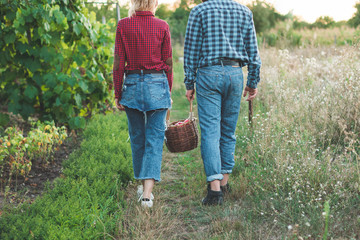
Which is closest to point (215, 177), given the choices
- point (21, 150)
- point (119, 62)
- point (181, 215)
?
point (181, 215)

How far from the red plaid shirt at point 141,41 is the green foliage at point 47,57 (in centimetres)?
202

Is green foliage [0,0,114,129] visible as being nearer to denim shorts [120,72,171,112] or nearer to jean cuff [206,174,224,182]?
denim shorts [120,72,171,112]

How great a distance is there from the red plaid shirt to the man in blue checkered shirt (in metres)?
0.25

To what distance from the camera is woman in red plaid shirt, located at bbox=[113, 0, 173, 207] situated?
118 inches

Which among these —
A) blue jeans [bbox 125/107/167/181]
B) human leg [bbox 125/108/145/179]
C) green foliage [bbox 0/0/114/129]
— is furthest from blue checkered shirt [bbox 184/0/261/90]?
green foliage [bbox 0/0/114/129]

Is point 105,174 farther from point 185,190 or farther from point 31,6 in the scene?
point 31,6

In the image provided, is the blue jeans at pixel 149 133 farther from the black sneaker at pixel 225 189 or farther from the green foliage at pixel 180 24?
the green foliage at pixel 180 24

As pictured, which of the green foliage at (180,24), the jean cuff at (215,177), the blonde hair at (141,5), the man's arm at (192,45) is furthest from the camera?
the green foliage at (180,24)

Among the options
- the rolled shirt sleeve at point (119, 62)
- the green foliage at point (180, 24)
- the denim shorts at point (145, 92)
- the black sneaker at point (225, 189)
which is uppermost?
the rolled shirt sleeve at point (119, 62)

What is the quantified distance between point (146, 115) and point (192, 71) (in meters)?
0.57

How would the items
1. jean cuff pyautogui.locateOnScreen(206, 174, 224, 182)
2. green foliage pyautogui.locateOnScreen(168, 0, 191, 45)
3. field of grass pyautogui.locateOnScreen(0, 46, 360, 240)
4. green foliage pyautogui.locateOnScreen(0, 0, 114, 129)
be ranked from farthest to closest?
green foliage pyautogui.locateOnScreen(168, 0, 191, 45) < green foliage pyautogui.locateOnScreen(0, 0, 114, 129) < jean cuff pyautogui.locateOnScreen(206, 174, 224, 182) < field of grass pyautogui.locateOnScreen(0, 46, 360, 240)

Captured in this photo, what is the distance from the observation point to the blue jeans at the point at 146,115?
3043 mm

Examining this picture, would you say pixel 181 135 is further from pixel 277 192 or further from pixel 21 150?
pixel 21 150

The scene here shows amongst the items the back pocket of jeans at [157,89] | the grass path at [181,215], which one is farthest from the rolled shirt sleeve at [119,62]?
the grass path at [181,215]
